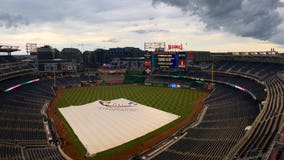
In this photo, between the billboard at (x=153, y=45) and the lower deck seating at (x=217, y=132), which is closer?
the lower deck seating at (x=217, y=132)

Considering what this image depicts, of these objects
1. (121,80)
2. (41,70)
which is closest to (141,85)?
(121,80)

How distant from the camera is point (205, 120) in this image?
156 ft

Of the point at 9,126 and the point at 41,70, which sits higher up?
the point at 41,70

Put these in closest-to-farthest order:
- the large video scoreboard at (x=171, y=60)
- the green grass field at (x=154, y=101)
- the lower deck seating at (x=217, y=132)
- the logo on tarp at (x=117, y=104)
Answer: the lower deck seating at (x=217, y=132) → the green grass field at (x=154, y=101) → the logo on tarp at (x=117, y=104) → the large video scoreboard at (x=171, y=60)

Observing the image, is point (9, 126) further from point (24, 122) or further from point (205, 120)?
point (205, 120)

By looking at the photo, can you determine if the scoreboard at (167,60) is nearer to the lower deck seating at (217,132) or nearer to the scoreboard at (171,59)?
the scoreboard at (171,59)

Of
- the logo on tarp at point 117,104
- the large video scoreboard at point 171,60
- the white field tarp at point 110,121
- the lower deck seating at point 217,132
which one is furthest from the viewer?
the large video scoreboard at point 171,60

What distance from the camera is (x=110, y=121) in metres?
51.2

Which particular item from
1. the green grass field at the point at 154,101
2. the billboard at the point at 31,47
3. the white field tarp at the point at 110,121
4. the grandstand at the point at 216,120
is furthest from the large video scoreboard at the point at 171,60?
the billboard at the point at 31,47

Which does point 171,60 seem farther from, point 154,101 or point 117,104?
point 117,104

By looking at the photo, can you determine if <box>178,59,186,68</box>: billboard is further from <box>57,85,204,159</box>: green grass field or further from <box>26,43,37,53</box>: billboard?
<box>26,43,37,53</box>: billboard

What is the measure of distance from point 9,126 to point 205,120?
38587 mm

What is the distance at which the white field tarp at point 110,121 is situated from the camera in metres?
40.3

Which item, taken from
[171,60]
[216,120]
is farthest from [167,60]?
[216,120]
